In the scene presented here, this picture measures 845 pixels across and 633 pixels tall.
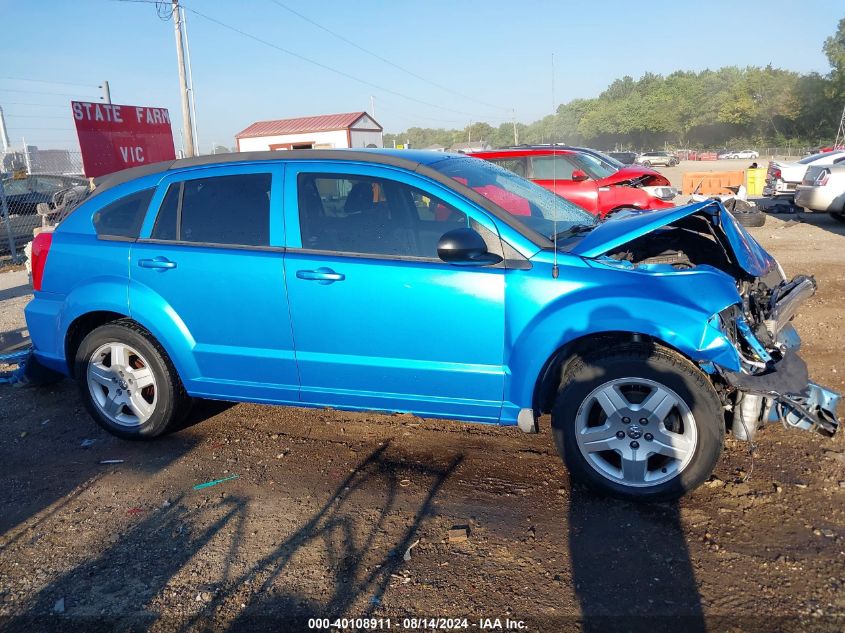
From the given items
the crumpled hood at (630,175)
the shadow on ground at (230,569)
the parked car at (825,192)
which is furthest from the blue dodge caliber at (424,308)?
the parked car at (825,192)

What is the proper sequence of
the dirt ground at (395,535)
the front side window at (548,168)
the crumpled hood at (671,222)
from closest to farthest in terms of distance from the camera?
1. the dirt ground at (395,535)
2. the crumpled hood at (671,222)
3. the front side window at (548,168)

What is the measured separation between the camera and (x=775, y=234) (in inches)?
463

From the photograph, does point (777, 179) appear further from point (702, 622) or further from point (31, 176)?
point (31, 176)

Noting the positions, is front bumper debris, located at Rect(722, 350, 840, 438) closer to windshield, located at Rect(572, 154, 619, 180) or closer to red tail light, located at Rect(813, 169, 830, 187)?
windshield, located at Rect(572, 154, 619, 180)

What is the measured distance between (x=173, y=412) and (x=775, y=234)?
11.2 meters

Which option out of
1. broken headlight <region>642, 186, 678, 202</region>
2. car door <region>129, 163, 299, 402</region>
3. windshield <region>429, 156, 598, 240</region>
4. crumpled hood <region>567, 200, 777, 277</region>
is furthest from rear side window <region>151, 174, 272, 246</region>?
broken headlight <region>642, 186, 678, 202</region>

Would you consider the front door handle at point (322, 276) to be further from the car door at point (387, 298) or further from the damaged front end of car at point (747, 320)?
the damaged front end of car at point (747, 320)

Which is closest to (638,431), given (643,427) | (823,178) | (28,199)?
(643,427)

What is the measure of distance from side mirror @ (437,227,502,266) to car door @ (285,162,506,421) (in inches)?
3.5

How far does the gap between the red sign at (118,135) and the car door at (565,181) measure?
715 cm

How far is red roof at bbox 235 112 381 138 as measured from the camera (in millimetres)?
31547

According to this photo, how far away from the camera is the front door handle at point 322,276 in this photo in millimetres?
3625

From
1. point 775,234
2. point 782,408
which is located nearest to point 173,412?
point 782,408

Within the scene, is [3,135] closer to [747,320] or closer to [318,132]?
[318,132]
